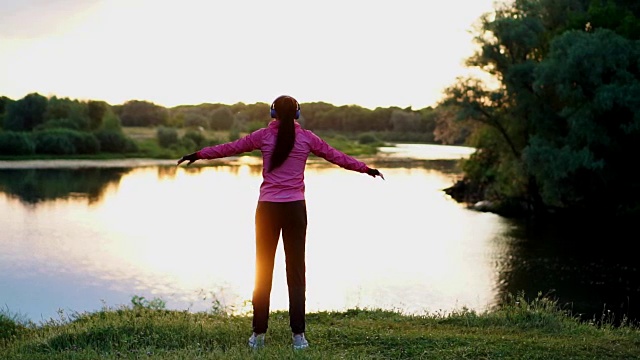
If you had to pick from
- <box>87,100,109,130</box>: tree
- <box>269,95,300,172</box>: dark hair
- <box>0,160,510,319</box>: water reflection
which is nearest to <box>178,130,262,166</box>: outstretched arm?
<box>269,95,300,172</box>: dark hair

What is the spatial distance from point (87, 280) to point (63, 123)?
63.3m

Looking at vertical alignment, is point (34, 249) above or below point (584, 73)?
below

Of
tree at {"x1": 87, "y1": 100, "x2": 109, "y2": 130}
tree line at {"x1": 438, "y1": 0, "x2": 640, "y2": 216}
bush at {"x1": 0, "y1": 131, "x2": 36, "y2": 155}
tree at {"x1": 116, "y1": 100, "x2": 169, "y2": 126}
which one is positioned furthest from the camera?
tree at {"x1": 116, "y1": 100, "x2": 169, "y2": 126}

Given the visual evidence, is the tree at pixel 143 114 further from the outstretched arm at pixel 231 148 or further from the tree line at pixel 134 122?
the outstretched arm at pixel 231 148

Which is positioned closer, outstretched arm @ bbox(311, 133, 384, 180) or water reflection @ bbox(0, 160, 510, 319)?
outstretched arm @ bbox(311, 133, 384, 180)

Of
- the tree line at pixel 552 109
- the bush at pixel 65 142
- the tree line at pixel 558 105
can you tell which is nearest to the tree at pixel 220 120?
the bush at pixel 65 142

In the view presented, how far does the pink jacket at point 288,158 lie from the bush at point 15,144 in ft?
210

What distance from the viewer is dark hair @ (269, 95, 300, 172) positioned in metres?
6.47

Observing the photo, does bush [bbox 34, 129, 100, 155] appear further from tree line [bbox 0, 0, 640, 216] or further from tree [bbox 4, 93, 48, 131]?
tree line [bbox 0, 0, 640, 216]

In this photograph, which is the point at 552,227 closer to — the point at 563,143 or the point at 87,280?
the point at 563,143

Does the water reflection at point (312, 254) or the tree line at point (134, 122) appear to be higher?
the tree line at point (134, 122)

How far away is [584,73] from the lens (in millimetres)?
27969

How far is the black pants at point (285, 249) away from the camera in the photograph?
646 centimetres

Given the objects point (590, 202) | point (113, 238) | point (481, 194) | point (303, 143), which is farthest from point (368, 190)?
point (303, 143)
